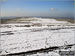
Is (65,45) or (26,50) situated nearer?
(26,50)

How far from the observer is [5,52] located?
Answer: 2.17m

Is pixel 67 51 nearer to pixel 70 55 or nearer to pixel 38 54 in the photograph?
pixel 70 55

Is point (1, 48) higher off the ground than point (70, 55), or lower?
higher

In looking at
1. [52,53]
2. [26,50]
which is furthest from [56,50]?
[26,50]

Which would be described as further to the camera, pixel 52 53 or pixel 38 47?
pixel 38 47

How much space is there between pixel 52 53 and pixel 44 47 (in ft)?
1.03

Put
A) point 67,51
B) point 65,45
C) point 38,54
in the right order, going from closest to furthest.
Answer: point 38,54 → point 67,51 → point 65,45

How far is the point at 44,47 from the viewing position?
2459 millimetres

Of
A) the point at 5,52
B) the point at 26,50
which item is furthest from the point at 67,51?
the point at 5,52

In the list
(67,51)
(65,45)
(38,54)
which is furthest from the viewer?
(65,45)

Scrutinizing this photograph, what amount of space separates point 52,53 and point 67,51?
419mm

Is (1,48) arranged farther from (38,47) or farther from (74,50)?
(74,50)

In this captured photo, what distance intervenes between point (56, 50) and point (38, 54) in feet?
1.68

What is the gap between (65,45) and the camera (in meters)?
2.62
